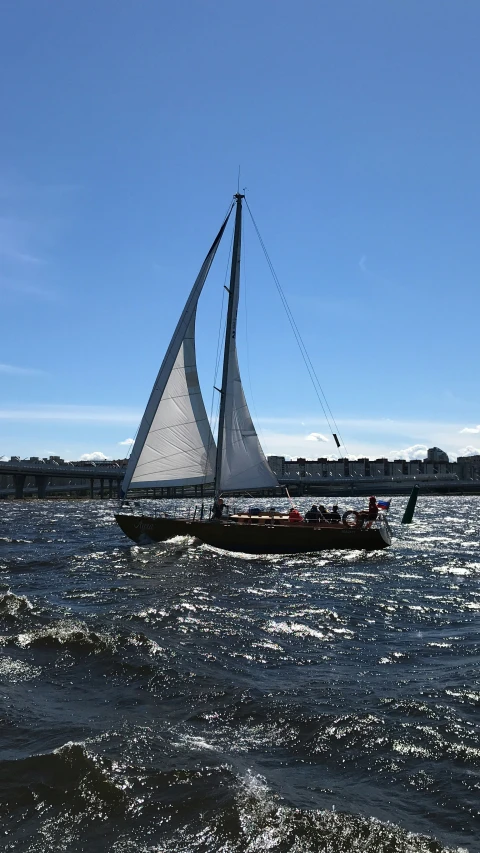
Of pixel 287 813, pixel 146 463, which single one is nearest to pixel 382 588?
pixel 146 463

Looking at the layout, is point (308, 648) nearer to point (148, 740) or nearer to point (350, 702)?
point (350, 702)

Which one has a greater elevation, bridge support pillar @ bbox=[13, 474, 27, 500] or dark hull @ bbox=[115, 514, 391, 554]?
bridge support pillar @ bbox=[13, 474, 27, 500]

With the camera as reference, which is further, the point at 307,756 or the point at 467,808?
the point at 307,756

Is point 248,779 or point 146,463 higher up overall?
point 146,463

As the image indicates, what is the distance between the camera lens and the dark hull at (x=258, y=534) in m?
27.8

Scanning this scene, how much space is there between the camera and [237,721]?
938 centimetres

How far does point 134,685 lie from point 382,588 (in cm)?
1164

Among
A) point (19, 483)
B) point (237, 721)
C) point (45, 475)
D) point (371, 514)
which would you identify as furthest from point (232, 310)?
point (19, 483)

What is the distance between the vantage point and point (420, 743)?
28.6 ft

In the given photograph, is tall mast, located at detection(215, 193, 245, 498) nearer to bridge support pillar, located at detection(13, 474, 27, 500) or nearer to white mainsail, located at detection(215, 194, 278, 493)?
white mainsail, located at detection(215, 194, 278, 493)

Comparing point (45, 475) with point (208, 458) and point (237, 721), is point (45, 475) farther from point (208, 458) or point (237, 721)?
point (237, 721)

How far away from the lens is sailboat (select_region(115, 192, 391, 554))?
27922mm

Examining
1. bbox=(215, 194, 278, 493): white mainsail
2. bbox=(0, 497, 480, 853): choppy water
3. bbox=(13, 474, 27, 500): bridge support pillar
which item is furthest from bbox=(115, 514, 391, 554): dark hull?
bbox=(13, 474, 27, 500): bridge support pillar

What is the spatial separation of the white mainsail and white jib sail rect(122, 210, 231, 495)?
80cm
